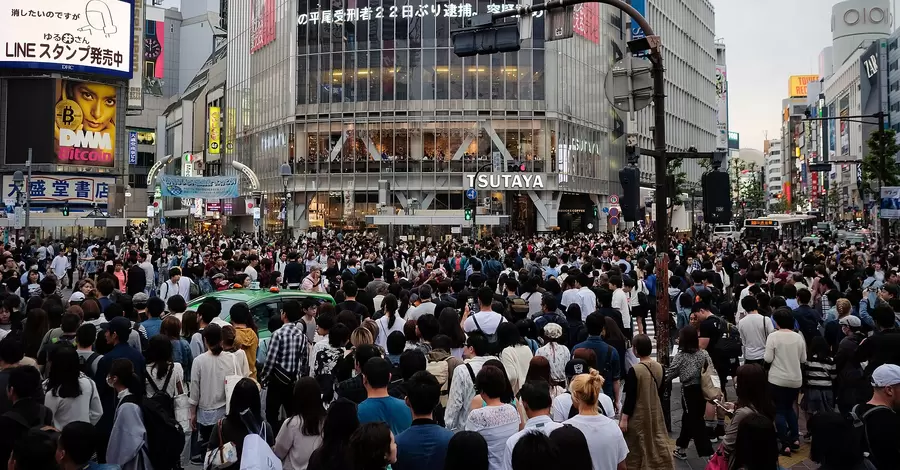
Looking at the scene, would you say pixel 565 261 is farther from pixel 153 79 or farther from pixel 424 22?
pixel 153 79

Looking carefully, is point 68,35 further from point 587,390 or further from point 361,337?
point 587,390

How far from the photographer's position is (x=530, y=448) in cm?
432

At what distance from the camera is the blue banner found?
42719 mm

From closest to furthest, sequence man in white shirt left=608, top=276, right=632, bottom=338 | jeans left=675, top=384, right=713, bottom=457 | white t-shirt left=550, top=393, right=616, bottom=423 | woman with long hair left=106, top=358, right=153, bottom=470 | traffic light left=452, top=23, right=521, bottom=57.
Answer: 1. woman with long hair left=106, top=358, right=153, bottom=470
2. white t-shirt left=550, top=393, right=616, bottom=423
3. jeans left=675, top=384, right=713, bottom=457
4. traffic light left=452, top=23, right=521, bottom=57
5. man in white shirt left=608, top=276, right=632, bottom=338

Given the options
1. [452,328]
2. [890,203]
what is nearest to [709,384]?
[452,328]

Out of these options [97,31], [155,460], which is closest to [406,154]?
[97,31]

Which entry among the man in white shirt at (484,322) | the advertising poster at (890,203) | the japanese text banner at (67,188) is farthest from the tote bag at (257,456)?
the japanese text banner at (67,188)

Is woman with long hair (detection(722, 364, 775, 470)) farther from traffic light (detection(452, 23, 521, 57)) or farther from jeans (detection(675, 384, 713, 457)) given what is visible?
traffic light (detection(452, 23, 521, 57))

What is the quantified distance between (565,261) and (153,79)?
12316cm

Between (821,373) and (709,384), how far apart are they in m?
1.78

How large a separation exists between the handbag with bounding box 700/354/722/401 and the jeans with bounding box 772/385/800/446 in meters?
1.04

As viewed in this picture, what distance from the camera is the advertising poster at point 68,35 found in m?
48.4

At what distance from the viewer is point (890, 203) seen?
25.6m

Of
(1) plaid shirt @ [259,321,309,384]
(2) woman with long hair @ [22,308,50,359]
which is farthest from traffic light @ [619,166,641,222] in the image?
(2) woman with long hair @ [22,308,50,359]
